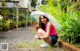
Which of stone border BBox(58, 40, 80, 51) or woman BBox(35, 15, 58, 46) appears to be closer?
stone border BBox(58, 40, 80, 51)

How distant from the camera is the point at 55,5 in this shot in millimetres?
16406

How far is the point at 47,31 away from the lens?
9484 millimetres

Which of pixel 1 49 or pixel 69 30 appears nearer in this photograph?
pixel 1 49

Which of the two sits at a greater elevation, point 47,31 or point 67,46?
point 47,31

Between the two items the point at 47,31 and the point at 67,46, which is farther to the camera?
the point at 47,31

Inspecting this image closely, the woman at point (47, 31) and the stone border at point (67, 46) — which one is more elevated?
the woman at point (47, 31)

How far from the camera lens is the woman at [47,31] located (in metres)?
9.52

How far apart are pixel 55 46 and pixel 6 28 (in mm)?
11577

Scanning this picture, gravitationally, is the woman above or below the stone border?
above

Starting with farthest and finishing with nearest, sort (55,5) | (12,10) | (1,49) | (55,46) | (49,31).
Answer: (12,10) → (55,5) → (55,46) → (49,31) → (1,49)

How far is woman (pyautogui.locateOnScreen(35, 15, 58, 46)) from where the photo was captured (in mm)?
9523

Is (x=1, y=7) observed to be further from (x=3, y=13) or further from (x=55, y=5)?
(x=55, y=5)

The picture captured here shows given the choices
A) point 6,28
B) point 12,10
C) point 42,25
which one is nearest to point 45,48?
point 42,25

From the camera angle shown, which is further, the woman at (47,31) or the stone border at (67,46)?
the woman at (47,31)
